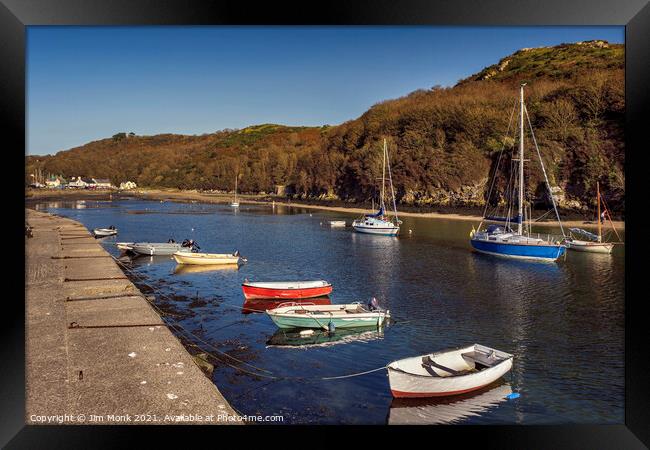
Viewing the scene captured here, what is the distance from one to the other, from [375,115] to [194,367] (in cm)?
9319

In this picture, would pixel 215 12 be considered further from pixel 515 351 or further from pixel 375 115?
pixel 375 115

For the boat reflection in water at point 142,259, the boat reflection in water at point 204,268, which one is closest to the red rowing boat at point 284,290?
the boat reflection in water at point 204,268

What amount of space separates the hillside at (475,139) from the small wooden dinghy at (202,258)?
26954 millimetres

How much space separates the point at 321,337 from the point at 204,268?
13.8 metres

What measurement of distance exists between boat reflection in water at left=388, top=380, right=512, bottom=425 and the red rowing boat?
29.5 feet

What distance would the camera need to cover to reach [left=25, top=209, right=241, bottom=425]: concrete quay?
7.49 meters

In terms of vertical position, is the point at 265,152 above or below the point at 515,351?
above

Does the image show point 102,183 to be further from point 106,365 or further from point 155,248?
point 106,365

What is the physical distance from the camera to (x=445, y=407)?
10.1 metres

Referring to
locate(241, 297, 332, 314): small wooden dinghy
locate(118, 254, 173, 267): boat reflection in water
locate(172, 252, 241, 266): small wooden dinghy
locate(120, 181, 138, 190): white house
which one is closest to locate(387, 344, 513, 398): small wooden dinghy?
locate(241, 297, 332, 314): small wooden dinghy

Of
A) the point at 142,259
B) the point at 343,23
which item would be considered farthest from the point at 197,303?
the point at 343,23

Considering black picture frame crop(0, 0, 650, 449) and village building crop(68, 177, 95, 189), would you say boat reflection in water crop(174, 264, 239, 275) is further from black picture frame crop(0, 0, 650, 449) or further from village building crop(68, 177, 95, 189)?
village building crop(68, 177, 95, 189)
